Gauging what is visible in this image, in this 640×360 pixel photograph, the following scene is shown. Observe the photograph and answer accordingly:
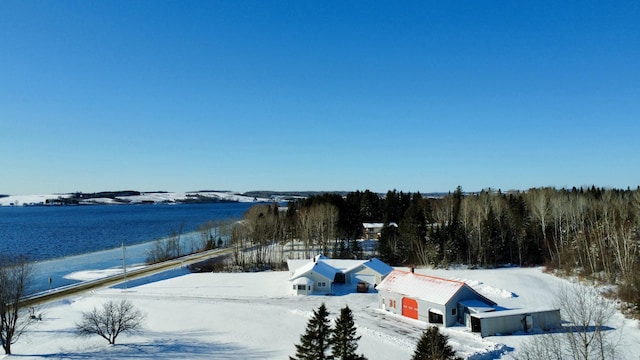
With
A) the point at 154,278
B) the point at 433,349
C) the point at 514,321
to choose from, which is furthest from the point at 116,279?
the point at 433,349

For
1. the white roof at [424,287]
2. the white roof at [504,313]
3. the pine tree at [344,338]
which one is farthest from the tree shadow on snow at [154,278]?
the pine tree at [344,338]

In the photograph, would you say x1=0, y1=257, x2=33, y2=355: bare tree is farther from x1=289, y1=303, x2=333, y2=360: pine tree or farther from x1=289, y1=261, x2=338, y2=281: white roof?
x1=289, y1=261, x2=338, y2=281: white roof

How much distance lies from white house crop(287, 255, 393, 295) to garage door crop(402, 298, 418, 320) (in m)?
11.1

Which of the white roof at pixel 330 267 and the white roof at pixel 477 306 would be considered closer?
the white roof at pixel 477 306

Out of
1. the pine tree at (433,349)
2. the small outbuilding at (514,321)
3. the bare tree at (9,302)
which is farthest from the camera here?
the small outbuilding at (514,321)

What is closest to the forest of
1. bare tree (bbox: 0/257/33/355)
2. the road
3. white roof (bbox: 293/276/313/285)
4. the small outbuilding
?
the road

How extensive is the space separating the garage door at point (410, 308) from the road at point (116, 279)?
29282mm

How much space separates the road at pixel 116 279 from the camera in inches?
1619

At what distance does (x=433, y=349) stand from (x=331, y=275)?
32.1 metres

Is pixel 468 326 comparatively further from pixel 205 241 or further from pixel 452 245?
pixel 205 241

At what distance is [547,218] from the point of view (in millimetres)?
64812

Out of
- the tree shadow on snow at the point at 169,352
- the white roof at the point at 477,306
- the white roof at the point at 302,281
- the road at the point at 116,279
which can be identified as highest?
the white roof at the point at 477,306

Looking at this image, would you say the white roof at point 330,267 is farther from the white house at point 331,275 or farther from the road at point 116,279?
A: the road at point 116,279

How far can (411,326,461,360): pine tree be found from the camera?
13.6m
